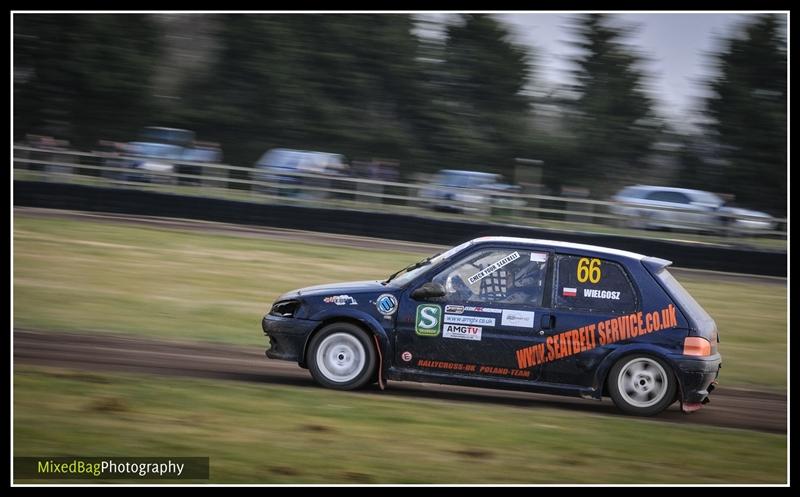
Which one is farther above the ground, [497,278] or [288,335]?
[497,278]

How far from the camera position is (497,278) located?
27.2ft

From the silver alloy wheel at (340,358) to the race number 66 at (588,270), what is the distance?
6.70 feet

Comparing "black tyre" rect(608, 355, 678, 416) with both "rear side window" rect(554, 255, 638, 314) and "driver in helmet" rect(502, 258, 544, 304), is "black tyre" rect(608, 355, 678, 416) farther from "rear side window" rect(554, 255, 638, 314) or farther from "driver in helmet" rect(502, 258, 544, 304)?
"driver in helmet" rect(502, 258, 544, 304)

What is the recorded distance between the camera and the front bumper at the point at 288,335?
837 cm

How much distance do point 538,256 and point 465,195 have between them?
46.7 ft

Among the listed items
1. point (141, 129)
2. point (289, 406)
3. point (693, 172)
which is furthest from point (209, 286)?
point (693, 172)

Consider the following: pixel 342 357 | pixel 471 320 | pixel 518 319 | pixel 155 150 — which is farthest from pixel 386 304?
pixel 155 150

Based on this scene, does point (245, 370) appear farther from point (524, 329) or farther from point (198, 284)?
point (198, 284)

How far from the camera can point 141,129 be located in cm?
3128

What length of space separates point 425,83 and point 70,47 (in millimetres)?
11580

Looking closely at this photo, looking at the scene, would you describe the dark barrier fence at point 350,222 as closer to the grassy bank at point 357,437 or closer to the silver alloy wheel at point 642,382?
the silver alloy wheel at point 642,382

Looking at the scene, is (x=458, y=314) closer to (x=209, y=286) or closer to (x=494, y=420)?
(x=494, y=420)
